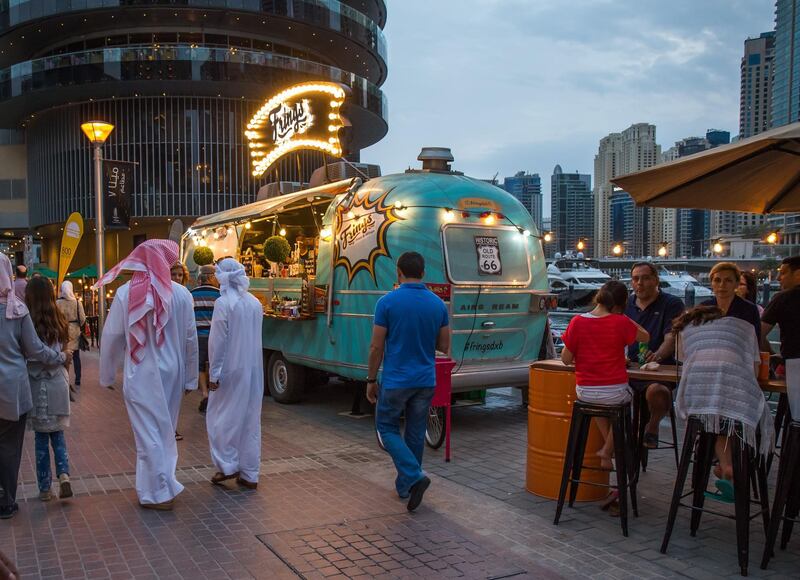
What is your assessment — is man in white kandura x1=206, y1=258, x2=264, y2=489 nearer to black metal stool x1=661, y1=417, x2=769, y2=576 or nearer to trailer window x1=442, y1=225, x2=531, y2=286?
trailer window x1=442, y1=225, x2=531, y2=286

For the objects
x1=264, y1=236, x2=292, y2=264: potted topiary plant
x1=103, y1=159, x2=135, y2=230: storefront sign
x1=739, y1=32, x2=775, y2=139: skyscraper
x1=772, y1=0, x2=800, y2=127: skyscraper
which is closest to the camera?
x1=264, y1=236, x2=292, y2=264: potted topiary plant

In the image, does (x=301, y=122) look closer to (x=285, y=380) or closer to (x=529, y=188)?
(x=285, y=380)

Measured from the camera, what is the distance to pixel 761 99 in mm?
91000

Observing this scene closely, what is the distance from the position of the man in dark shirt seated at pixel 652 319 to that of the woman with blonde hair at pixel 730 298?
0.85 meters

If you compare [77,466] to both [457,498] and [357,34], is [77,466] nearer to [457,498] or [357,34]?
[457,498]

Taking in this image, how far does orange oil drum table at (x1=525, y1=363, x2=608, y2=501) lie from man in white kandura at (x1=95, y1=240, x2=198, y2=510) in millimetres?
2851

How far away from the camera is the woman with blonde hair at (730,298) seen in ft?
17.2

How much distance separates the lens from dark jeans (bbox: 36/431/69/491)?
5.72 m

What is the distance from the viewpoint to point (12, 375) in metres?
5.15

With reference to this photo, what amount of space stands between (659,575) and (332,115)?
10.7 m

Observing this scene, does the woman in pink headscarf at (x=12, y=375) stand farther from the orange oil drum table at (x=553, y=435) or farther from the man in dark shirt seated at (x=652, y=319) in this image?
the man in dark shirt seated at (x=652, y=319)

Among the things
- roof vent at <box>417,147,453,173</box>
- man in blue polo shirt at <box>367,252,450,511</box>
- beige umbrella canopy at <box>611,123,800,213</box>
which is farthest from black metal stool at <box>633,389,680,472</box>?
roof vent at <box>417,147,453,173</box>

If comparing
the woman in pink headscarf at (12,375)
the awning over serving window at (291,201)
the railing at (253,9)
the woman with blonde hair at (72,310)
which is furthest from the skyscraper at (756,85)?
the woman in pink headscarf at (12,375)

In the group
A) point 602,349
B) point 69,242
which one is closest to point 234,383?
point 602,349
